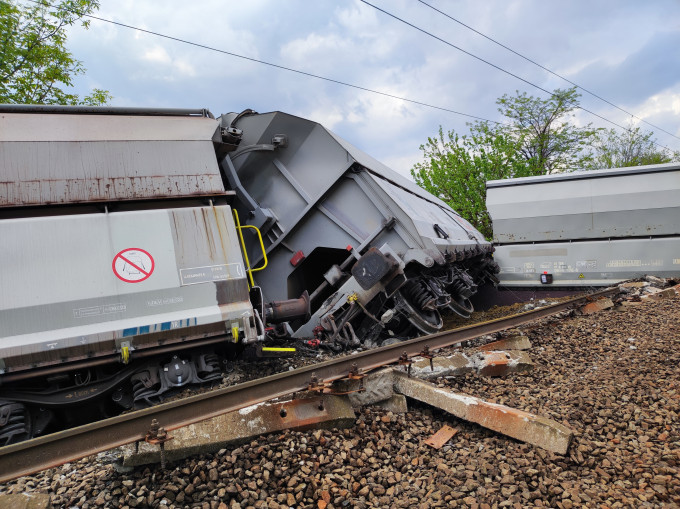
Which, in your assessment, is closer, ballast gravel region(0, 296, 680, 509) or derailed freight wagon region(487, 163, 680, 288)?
ballast gravel region(0, 296, 680, 509)

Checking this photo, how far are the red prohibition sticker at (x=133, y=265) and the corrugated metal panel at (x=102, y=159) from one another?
18.0 inches

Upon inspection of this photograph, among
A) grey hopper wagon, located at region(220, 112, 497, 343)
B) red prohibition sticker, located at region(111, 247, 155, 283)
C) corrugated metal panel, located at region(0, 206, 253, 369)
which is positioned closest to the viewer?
corrugated metal panel, located at region(0, 206, 253, 369)

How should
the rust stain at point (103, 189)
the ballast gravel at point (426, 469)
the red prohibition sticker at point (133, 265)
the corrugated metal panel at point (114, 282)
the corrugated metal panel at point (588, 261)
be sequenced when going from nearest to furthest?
the ballast gravel at point (426, 469)
the corrugated metal panel at point (114, 282)
the rust stain at point (103, 189)
the red prohibition sticker at point (133, 265)
the corrugated metal panel at point (588, 261)

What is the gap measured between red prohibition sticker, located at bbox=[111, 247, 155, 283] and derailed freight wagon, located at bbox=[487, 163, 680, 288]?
919 cm

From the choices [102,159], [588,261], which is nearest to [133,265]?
[102,159]

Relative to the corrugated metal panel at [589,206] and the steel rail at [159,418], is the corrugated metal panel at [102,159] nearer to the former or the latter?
the steel rail at [159,418]

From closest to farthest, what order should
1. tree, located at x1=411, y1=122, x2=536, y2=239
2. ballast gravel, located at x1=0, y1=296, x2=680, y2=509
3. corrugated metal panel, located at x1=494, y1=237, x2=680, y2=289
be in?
ballast gravel, located at x1=0, y1=296, x2=680, y2=509 → corrugated metal panel, located at x1=494, y1=237, x2=680, y2=289 → tree, located at x1=411, y1=122, x2=536, y2=239

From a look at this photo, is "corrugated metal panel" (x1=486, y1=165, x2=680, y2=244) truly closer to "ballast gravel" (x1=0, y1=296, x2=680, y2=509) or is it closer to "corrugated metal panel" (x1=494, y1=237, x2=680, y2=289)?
"corrugated metal panel" (x1=494, y1=237, x2=680, y2=289)

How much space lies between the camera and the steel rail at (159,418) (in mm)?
2088

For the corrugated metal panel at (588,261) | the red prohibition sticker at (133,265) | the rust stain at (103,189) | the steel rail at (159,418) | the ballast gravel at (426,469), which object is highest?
the rust stain at (103,189)

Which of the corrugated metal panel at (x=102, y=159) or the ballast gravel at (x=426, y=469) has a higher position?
the corrugated metal panel at (x=102, y=159)

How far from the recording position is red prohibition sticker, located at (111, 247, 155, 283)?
3.32m

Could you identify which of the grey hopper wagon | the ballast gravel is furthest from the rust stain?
the ballast gravel

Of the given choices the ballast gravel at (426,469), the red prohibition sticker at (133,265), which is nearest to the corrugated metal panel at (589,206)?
the ballast gravel at (426,469)
